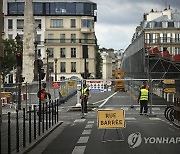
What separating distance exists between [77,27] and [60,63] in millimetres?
9262

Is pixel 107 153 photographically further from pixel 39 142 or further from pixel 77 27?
pixel 77 27

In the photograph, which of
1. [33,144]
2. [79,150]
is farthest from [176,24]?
[79,150]

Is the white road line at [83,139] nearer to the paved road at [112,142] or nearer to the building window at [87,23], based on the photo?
the paved road at [112,142]

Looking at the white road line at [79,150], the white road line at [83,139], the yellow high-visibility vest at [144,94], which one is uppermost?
the yellow high-visibility vest at [144,94]

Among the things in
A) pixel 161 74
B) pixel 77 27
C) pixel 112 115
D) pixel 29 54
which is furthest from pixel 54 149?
pixel 77 27

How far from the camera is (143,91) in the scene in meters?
28.5

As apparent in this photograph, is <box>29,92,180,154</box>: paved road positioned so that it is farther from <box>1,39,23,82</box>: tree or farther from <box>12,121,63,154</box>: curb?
<box>1,39,23,82</box>: tree

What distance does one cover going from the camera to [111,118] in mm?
17172

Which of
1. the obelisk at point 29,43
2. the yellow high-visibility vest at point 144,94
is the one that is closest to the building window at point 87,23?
the obelisk at point 29,43

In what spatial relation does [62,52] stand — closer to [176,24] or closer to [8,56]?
[176,24]

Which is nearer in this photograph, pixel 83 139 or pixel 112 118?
pixel 112 118

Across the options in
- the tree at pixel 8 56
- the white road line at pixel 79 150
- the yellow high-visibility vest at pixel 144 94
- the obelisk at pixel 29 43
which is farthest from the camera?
the tree at pixel 8 56

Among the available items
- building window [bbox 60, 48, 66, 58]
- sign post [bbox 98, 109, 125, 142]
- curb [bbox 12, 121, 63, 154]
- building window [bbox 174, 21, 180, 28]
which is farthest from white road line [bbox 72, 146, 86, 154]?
building window [bbox 60, 48, 66, 58]

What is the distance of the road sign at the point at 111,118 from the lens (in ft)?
56.1
